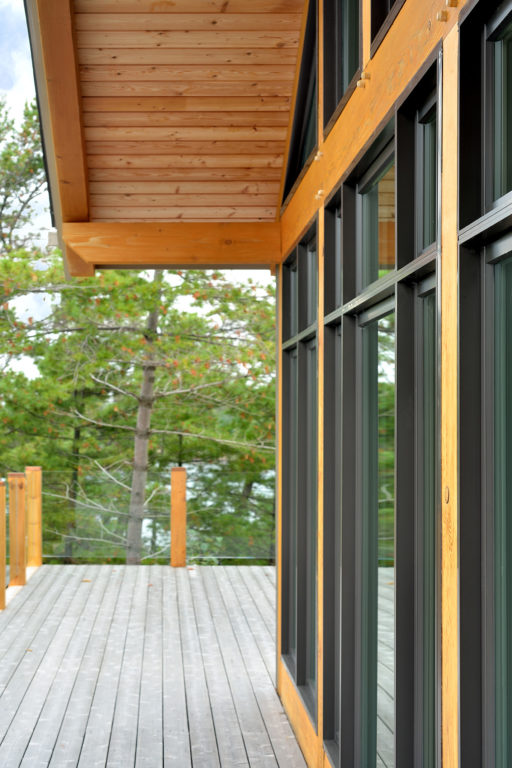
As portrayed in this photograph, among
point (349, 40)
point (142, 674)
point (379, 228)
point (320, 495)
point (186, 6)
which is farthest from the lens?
point (142, 674)

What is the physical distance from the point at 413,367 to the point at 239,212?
9.98 feet

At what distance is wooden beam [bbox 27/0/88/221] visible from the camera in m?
3.92

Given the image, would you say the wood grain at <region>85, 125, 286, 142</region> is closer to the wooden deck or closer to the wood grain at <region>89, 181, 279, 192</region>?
the wood grain at <region>89, 181, 279, 192</region>

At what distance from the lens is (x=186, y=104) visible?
14.8 ft

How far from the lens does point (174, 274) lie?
12898 millimetres

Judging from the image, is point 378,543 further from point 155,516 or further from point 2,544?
point 155,516

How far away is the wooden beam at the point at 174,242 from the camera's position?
16.0 feet

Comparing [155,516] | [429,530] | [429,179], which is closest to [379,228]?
[429,179]

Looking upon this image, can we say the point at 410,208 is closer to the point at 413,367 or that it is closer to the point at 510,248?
the point at 413,367

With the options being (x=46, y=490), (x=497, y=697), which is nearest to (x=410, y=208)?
(x=497, y=697)

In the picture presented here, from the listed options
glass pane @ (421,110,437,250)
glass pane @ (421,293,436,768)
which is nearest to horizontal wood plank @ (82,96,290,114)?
glass pane @ (421,110,437,250)

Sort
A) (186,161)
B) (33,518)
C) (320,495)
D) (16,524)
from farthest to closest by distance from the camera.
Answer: (33,518) < (16,524) < (186,161) < (320,495)

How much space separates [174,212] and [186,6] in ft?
4.17

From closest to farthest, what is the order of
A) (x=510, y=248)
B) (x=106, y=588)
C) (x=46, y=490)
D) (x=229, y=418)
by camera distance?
(x=510, y=248) → (x=106, y=588) → (x=46, y=490) → (x=229, y=418)
